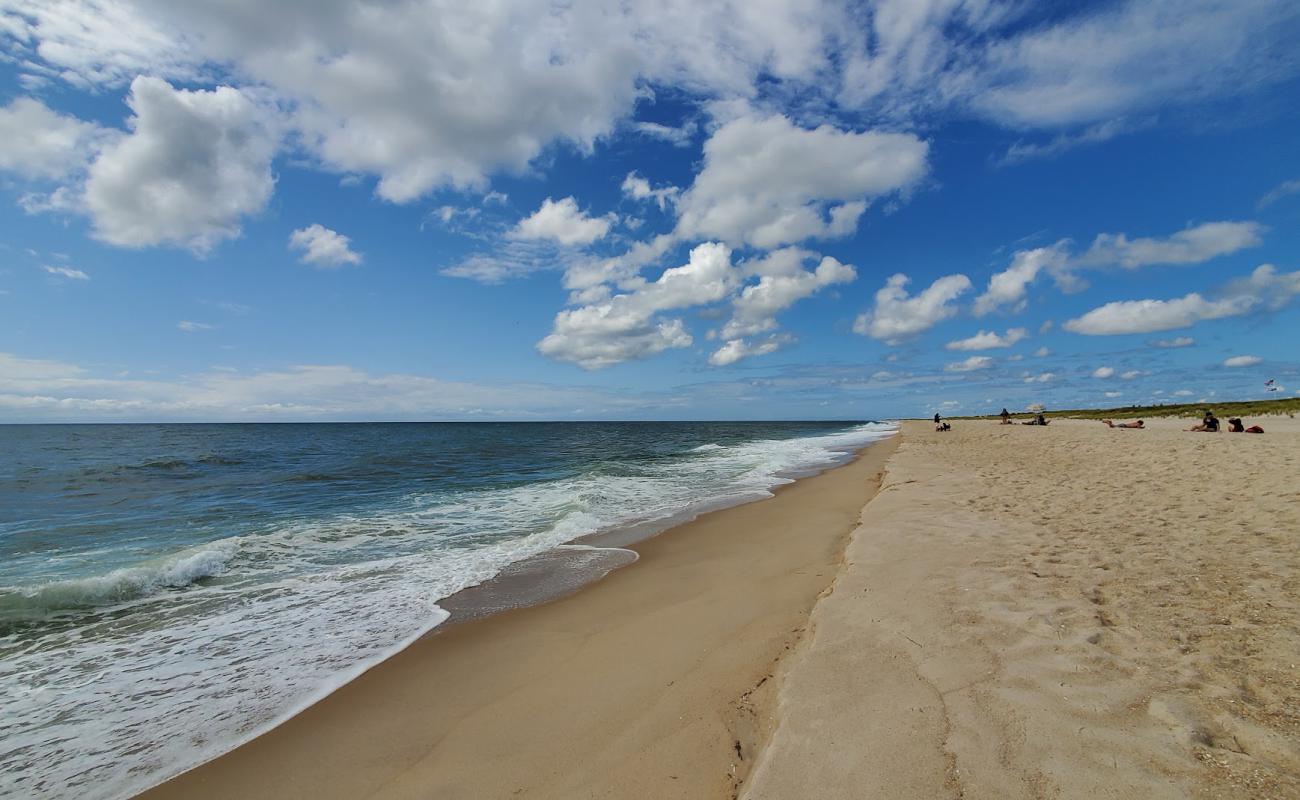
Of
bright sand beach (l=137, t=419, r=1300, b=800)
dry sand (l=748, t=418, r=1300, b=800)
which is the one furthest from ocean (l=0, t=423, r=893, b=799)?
dry sand (l=748, t=418, r=1300, b=800)

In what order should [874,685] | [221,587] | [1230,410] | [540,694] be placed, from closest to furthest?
[874,685]
[540,694]
[221,587]
[1230,410]

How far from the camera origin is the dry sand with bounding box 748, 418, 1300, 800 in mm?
2777

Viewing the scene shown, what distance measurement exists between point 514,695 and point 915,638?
3594 mm

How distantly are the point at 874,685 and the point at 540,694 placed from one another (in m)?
2.80

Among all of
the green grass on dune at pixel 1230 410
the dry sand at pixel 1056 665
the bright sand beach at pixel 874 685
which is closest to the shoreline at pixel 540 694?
the bright sand beach at pixel 874 685

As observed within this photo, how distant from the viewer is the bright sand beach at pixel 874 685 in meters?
2.91

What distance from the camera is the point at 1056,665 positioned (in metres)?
3.82

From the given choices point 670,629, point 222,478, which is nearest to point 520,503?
point 670,629

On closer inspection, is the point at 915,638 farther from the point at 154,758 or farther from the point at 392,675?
the point at 154,758

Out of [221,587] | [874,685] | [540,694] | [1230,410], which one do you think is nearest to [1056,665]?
[874,685]

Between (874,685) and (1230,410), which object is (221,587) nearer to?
(874,685)

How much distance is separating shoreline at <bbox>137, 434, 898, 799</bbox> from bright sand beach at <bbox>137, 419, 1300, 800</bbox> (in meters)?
0.03

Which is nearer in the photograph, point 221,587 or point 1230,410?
point 221,587

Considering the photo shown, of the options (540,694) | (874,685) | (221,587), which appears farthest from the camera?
(221,587)
